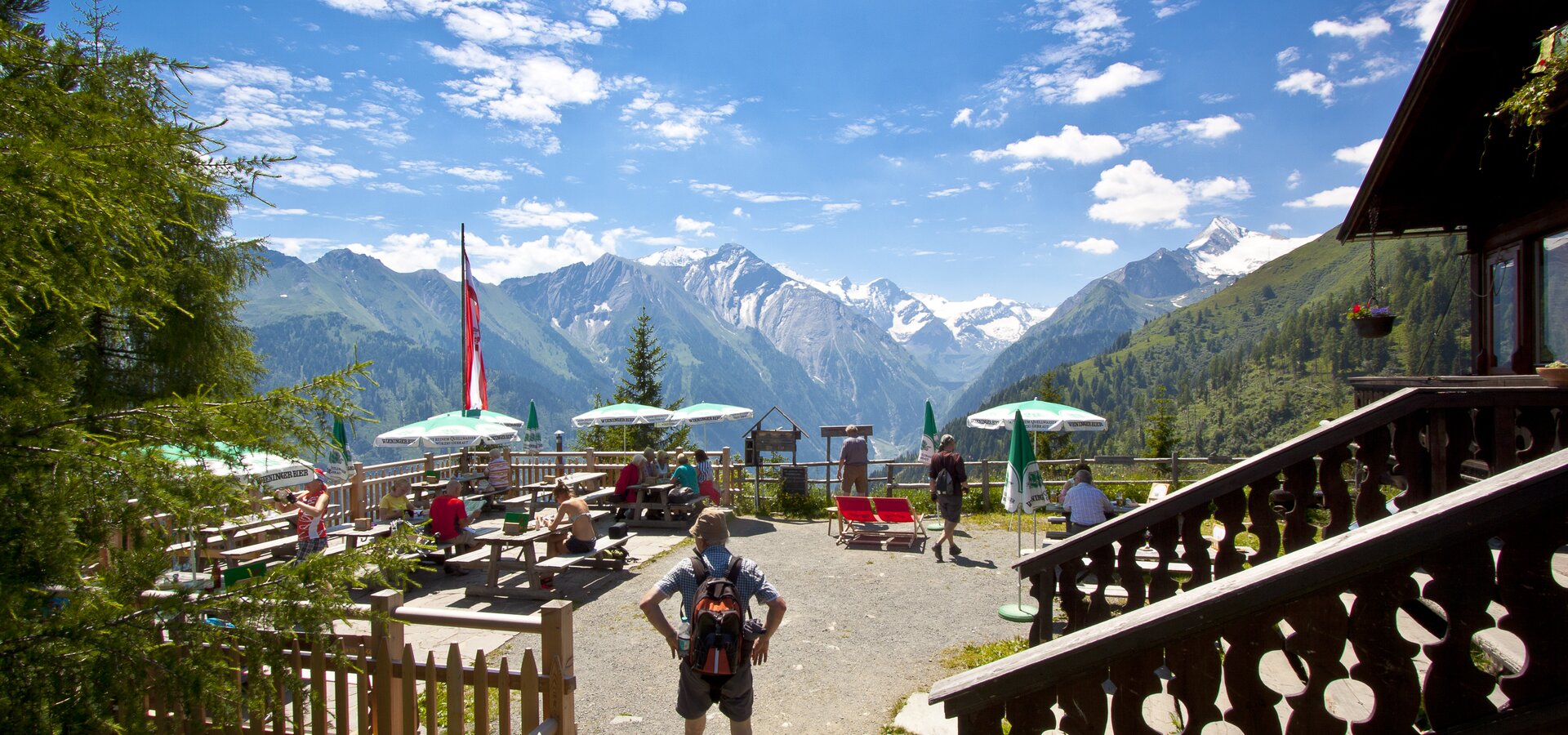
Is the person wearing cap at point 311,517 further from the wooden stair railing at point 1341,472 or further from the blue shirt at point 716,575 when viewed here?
the wooden stair railing at point 1341,472

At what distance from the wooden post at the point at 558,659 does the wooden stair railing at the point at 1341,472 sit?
3.27 m

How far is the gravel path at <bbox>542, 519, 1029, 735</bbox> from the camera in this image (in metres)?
6.28

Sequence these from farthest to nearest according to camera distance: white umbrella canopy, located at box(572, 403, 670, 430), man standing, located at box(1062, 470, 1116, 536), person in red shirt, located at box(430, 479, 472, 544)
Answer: white umbrella canopy, located at box(572, 403, 670, 430)
person in red shirt, located at box(430, 479, 472, 544)
man standing, located at box(1062, 470, 1116, 536)

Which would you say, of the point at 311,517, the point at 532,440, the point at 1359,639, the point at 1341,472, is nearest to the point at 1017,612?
the point at 1341,472

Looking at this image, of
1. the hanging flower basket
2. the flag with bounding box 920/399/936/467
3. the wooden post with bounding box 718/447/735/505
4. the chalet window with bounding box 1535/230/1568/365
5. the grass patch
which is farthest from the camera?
the wooden post with bounding box 718/447/735/505

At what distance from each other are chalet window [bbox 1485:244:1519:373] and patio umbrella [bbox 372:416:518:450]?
14598 millimetres

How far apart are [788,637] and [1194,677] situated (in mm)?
6229

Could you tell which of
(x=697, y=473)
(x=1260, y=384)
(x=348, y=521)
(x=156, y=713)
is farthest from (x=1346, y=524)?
(x=1260, y=384)

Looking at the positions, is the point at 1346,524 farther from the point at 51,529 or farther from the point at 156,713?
the point at 156,713

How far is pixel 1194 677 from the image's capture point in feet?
7.80

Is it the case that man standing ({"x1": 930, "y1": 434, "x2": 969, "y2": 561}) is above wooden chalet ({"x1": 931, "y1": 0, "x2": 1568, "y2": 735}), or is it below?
below

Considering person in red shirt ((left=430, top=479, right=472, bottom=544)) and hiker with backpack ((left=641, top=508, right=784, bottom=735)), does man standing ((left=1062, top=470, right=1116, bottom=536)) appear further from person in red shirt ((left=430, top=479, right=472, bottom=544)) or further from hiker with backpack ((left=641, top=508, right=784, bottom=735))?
person in red shirt ((left=430, top=479, right=472, bottom=544))

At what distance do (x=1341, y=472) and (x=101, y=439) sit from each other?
5.47 metres

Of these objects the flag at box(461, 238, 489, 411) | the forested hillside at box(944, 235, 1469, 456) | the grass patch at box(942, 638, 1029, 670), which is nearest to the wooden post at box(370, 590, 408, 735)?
the grass patch at box(942, 638, 1029, 670)
